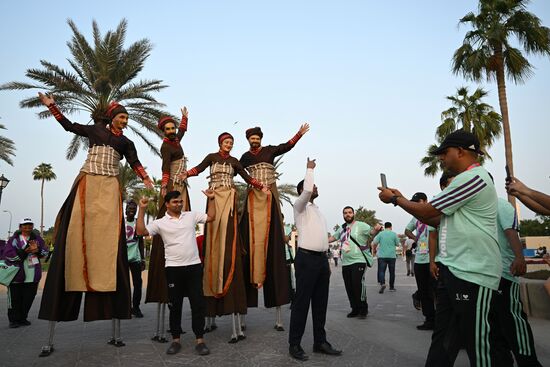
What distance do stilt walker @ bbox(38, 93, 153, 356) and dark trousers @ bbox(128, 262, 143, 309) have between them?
2966mm

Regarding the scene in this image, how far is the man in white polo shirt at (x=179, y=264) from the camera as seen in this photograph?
5.55 metres

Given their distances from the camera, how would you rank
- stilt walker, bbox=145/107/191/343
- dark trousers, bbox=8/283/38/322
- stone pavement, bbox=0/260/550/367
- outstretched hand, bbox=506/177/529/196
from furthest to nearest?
dark trousers, bbox=8/283/38/322 < stilt walker, bbox=145/107/191/343 < stone pavement, bbox=0/260/550/367 < outstretched hand, bbox=506/177/529/196

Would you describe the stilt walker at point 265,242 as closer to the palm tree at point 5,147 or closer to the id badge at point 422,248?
the id badge at point 422,248

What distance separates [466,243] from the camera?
11.1 ft

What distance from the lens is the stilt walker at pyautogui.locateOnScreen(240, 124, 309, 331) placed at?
22.2 feet

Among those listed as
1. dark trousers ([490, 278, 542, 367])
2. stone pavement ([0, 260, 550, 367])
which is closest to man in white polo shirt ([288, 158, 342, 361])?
stone pavement ([0, 260, 550, 367])

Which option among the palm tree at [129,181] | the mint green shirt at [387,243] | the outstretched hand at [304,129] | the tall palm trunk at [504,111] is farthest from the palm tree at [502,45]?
the palm tree at [129,181]

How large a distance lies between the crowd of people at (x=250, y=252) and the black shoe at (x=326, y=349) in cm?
2

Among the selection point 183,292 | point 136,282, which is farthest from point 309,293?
point 136,282

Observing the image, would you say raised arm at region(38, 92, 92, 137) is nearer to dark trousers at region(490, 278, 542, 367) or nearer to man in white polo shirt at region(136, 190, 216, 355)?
man in white polo shirt at region(136, 190, 216, 355)

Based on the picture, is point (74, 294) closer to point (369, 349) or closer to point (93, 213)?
point (93, 213)

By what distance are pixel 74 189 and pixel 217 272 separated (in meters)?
2.24

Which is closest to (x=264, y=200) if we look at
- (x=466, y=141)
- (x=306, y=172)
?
(x=306, y=172)

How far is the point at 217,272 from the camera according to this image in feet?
21.1
